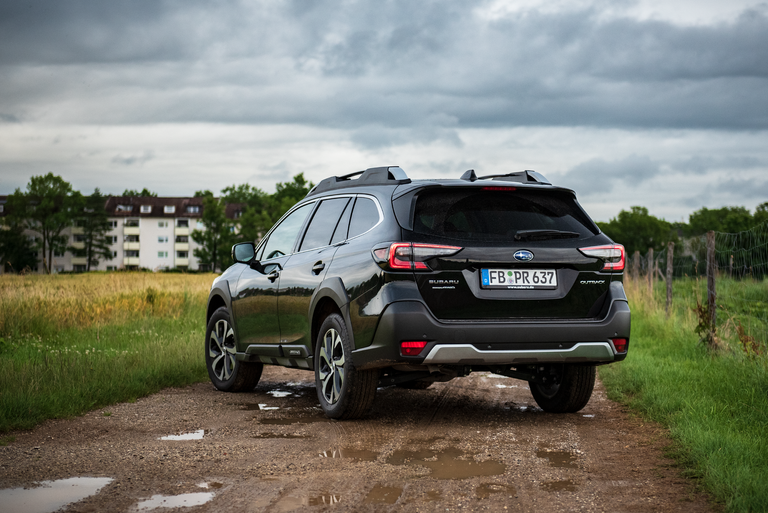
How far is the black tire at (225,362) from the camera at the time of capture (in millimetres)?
8828

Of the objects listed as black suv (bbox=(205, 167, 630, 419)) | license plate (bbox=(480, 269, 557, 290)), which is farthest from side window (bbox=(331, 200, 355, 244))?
license plate (bbox=(480, 269, 557, 290))

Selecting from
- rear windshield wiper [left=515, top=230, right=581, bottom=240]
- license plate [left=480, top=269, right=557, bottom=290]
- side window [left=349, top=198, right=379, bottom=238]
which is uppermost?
side window [left=349, top=198, right=379, bottom=238]

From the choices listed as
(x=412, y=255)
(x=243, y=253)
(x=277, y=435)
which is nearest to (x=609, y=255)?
(x=412, y=255)

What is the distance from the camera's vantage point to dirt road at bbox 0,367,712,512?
4.32m

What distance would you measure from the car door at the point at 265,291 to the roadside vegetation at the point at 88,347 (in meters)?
1.26

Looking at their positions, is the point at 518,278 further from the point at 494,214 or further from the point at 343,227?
the point at 343,227

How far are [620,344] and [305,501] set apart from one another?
3.12 metres

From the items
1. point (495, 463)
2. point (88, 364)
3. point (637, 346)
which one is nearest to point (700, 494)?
point (495, 463)

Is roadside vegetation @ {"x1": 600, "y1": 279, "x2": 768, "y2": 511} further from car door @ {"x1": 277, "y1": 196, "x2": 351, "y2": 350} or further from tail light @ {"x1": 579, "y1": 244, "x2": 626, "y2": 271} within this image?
car door @ {"x1": 277, "y1": 196, "x2": 351, "y2": 350}

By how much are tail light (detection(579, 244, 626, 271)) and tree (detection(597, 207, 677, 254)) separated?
372ft

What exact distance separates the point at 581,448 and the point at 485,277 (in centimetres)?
134

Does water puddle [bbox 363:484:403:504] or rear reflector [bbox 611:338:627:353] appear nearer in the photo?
water puddle [bbox 363:484:403:504]

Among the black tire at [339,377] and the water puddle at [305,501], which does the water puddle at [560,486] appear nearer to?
the water puddle at [305,501]

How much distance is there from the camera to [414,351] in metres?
5.95
